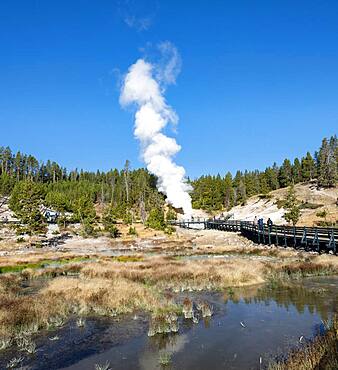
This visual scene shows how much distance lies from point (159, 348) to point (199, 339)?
1687 millimetres

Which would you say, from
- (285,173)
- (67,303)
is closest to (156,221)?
(67,303)

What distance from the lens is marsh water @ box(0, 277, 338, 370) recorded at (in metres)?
11.7

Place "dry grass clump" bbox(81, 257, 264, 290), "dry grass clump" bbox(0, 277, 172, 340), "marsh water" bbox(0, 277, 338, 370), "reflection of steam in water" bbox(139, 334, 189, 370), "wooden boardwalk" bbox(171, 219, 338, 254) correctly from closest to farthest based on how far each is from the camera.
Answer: "reflection of steam in water" bbox(139, 334, 189, 370), "marsh water" bbox(0, 277, 338, 370), "dry grass clump" bbox(0, 277, 172, 340), "dry grass clump" bbox(81, 257, 264, 290), "wooden boardwalk" bbox(171, 219, 338, 254)

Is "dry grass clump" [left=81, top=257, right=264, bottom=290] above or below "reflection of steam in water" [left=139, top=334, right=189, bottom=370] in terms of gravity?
above

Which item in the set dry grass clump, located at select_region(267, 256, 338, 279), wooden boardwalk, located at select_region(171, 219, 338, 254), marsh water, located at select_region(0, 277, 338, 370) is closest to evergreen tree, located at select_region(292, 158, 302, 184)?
wooden boardwalk, located at select_region(171, 219, 338, 254)

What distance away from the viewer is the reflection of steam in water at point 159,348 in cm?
1153

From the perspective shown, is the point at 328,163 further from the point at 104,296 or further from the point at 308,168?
the point at 104,296

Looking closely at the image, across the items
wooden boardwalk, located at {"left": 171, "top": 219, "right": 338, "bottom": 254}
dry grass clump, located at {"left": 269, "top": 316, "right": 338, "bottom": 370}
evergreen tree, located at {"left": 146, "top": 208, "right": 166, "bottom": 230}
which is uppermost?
evergreen tree, located at {"left": 146, "top": 208, "right": 166, "bottom": 230}

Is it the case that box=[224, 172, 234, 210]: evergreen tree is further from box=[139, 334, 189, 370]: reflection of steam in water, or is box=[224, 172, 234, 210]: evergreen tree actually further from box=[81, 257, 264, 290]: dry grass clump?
box=[139, 334, 189, 370]: reflection of steam in water

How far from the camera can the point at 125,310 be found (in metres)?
17.9

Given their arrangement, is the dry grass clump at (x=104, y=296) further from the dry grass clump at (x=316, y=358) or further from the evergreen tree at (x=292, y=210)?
the evergreen tree at (x=292, y=210)

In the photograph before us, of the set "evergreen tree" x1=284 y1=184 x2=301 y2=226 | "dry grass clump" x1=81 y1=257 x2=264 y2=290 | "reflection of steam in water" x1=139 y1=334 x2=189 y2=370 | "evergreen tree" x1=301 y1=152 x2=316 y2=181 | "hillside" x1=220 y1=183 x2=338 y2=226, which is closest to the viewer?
"reflection of steam in water" x1=139 y1=334 x2=189 y2=370

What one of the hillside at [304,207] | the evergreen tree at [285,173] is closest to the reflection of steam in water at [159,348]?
the hillside at [304,207]

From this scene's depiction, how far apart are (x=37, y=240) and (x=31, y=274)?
125 feet
